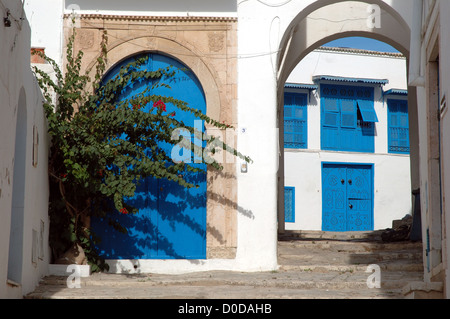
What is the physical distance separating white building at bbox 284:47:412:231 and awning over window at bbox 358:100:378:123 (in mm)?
29

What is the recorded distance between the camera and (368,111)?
2177 cm

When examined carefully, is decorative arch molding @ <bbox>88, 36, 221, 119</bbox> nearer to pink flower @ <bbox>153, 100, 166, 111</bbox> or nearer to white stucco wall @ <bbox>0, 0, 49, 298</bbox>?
pink flower @ <bbox>153, 100, 166, 111</bbox>

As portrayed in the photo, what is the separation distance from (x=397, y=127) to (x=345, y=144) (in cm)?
179

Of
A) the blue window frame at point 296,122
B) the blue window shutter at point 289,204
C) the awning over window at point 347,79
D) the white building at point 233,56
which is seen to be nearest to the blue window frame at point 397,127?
the awning over window at point 347,79

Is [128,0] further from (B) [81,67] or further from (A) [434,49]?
(A) [434,49]

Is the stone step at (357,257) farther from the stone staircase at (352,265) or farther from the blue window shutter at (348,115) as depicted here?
the blue window shutter at (348,115)

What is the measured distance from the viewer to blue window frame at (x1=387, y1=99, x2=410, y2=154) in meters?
22.1

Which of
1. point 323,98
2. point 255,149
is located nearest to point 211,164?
point 255,149

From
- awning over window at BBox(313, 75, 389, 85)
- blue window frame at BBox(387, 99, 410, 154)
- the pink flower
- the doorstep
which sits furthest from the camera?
blue window frame at BBox(387, 99, 410, 154)

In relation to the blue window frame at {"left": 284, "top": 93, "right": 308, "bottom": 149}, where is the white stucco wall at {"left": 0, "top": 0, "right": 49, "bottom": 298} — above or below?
below

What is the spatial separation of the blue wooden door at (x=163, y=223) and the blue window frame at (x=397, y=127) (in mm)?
13139

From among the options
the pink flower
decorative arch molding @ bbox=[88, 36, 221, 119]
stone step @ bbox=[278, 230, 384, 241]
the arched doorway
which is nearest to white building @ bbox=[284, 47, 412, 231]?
stone step @ bbox=[278, 230, 384, 241]

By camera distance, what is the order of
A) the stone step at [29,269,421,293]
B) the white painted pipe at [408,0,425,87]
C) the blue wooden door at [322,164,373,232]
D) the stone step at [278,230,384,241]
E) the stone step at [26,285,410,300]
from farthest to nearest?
the blue wooden door at [322,164,373,232]
the stone step at [278,230,384,241]
the white painted pipe at [408,0,425,87]
the stone step at [29,269,421,293]
the stone step at [26,285,410,300]
